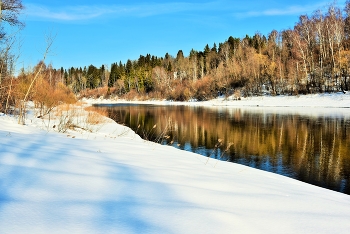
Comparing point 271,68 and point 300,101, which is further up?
point 271,68

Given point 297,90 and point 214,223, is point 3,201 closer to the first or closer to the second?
point 214,223

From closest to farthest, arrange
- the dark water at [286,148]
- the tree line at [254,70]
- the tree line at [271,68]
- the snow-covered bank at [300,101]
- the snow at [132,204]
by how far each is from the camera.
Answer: the snow at [132,204], the dark water at [286,148], the tree line at [254,70], the snow-covered bank at [300,101], the tree line at [271,68]

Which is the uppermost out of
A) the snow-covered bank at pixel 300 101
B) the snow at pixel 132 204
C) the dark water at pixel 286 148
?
the snow-covered bank at pixel 300 101

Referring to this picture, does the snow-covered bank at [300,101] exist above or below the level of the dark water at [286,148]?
above

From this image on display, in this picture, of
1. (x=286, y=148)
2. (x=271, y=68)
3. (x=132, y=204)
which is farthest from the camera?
(x=271, y=68)

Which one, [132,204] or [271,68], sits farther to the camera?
[271,68]

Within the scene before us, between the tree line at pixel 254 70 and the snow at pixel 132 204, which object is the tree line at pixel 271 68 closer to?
the tree line at pixel 254 70

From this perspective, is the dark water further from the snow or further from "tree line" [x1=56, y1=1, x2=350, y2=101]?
"tree line" [x1=56, y1=1, x2=350, y2=101]

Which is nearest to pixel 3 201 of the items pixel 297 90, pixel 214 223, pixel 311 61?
pixel 214 223

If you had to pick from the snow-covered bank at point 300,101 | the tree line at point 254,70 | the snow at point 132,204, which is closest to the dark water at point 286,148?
the snow at point 132,204

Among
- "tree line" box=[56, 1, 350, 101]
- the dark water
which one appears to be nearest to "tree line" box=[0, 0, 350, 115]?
"tree line" box=[56, 1, 350, 101]

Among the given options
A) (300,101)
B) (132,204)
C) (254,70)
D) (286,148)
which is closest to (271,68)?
(254,70)

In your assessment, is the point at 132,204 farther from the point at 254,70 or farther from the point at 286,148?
the point at 254,70

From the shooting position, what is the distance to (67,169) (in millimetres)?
2863
